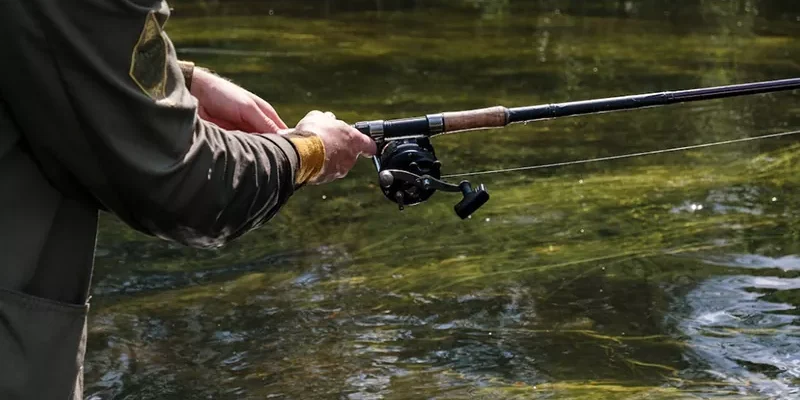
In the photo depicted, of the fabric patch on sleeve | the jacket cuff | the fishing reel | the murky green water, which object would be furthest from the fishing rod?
the murky green water

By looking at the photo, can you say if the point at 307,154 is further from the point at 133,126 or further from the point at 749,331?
Result: the point at 749,331

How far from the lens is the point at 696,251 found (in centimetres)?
444

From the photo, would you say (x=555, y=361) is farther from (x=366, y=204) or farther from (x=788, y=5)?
(x=788, y=5)

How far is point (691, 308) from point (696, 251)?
0.57 meters

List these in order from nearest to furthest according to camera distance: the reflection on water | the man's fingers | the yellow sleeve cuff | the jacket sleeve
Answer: the jacket sleeve → the yellow sleeve cuff → the man's fingers → the reflection on water

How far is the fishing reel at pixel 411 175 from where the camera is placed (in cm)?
228

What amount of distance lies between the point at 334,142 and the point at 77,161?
0.59 meters

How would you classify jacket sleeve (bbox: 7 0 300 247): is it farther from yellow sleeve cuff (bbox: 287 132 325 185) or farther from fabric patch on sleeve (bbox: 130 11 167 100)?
yellow sleeve cuff (bbox: 287 132 325 185)

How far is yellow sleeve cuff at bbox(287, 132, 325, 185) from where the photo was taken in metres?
1.80

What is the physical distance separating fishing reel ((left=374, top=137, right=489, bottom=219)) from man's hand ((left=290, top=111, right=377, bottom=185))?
0.65 feet

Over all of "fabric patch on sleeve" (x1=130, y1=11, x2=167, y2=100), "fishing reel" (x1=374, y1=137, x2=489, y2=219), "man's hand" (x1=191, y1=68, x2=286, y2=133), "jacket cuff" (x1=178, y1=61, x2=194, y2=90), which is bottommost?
"fishing reel" (x1=374, y1=137, x2=489, y2=219)

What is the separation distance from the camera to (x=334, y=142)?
6.39 feet

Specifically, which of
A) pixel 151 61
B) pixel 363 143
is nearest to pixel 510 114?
pixel 363 143

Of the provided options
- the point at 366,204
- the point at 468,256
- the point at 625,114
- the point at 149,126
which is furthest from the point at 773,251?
the point at 149,126
